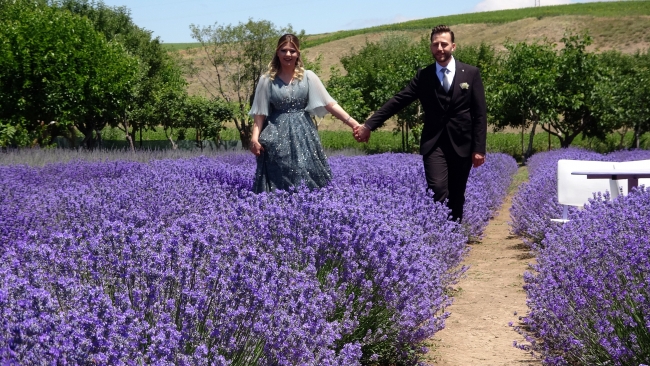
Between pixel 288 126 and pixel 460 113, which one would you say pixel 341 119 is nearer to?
pixel 288 126

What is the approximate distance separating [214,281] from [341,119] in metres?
3.11

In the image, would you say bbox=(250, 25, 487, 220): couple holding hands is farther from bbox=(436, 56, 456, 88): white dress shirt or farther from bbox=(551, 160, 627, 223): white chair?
bbox=(551, 160, 627, 223): white chair

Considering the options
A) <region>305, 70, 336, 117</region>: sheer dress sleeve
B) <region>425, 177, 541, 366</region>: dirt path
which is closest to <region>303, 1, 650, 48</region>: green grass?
<region>425, 177, 541, 366</region>: dirt path

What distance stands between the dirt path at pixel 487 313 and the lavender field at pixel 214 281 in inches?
10.3

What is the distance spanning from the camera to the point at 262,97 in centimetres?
539

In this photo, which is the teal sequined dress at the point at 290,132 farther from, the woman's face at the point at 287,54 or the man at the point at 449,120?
the man at the point at 449,120

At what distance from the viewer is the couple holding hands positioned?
5379 mm

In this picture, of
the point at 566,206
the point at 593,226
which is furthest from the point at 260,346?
the point at 566,206

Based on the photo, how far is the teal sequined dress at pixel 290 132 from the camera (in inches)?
212

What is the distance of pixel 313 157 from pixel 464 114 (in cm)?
124

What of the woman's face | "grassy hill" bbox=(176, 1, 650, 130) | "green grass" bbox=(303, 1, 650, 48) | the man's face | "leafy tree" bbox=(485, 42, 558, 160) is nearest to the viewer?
the woman's face

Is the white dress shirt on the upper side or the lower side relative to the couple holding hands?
upper

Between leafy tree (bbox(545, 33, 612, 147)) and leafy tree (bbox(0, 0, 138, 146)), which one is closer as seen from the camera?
leafy tree (bbox(0, 0, 138, 146))

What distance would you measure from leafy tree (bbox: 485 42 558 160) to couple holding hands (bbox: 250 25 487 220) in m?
20.4
